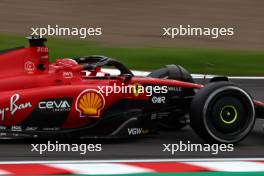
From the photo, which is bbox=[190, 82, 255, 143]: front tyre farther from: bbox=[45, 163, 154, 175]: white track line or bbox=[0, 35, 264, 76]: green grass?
bbox=[0, 35, 264, 76]: green grass

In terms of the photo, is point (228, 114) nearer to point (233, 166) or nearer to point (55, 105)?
point (233, 166)

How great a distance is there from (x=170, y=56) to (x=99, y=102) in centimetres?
786

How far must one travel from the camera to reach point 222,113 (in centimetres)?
769

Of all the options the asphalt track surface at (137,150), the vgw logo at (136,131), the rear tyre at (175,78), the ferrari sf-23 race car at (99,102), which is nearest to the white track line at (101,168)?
the asphalt track surface at (137,150)

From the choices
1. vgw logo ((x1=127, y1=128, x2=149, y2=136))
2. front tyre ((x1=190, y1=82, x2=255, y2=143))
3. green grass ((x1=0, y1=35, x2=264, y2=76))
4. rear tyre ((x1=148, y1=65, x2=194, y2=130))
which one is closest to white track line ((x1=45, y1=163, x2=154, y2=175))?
vgw logo ((x1=127, y1=128, x2=149, y2=136))

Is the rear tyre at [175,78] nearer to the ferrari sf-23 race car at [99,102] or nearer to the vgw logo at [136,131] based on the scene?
the ferrari sf-23 race car at [99,102]

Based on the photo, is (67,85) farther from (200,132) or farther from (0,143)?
(200,132)

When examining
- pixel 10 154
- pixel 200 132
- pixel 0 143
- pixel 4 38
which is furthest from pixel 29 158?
pixel 4 38

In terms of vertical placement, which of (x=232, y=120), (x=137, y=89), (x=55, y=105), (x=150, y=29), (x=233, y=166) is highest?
(x=150, y=29)


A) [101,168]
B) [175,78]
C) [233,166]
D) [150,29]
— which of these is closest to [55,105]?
[101,168]

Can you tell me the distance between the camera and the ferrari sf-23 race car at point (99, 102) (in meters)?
7.32

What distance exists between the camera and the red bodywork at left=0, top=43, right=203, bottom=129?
7.24m

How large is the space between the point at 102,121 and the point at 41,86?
2.50 feet

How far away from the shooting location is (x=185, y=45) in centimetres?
1808
